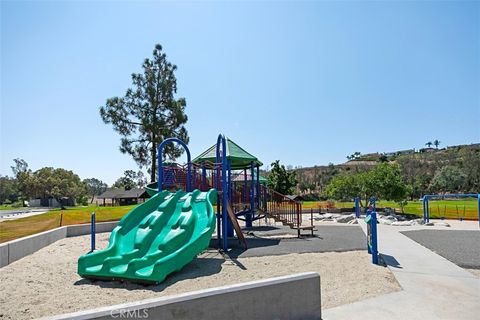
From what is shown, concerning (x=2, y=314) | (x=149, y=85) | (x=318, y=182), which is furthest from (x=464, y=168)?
(x=2, y=314)

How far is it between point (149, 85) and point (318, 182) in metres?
101

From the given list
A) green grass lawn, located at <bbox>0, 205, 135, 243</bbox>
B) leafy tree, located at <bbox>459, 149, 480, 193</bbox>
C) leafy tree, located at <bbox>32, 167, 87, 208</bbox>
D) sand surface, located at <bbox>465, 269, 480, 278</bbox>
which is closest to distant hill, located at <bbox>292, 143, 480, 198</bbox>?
leafy tree, located at <bbox>459, 149, 480, 193</bbox>

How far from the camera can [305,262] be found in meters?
8.76

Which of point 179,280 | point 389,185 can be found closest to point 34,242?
point 179,280

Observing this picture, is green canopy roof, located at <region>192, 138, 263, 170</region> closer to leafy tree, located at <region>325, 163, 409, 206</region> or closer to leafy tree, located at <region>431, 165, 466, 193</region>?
leafy tree, located at <region>325, 163, 409, 206</region>

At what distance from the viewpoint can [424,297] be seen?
5.50 m

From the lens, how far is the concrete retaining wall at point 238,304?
3.39 metres

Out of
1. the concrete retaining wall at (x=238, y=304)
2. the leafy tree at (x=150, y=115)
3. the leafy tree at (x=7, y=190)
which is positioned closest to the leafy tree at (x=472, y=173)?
the leafy tree at (x=150, y=115)

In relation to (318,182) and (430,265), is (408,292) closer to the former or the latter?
(430,265)

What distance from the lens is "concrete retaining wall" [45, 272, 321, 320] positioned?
3.39m

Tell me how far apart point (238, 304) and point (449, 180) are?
95.7m

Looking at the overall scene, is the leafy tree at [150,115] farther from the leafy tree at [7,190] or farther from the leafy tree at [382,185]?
the leafy tree at [7,190]

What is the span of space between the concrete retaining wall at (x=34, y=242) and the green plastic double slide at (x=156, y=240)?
12.2 feet

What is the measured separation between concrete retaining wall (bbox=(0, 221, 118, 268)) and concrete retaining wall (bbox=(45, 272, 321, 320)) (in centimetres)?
840
